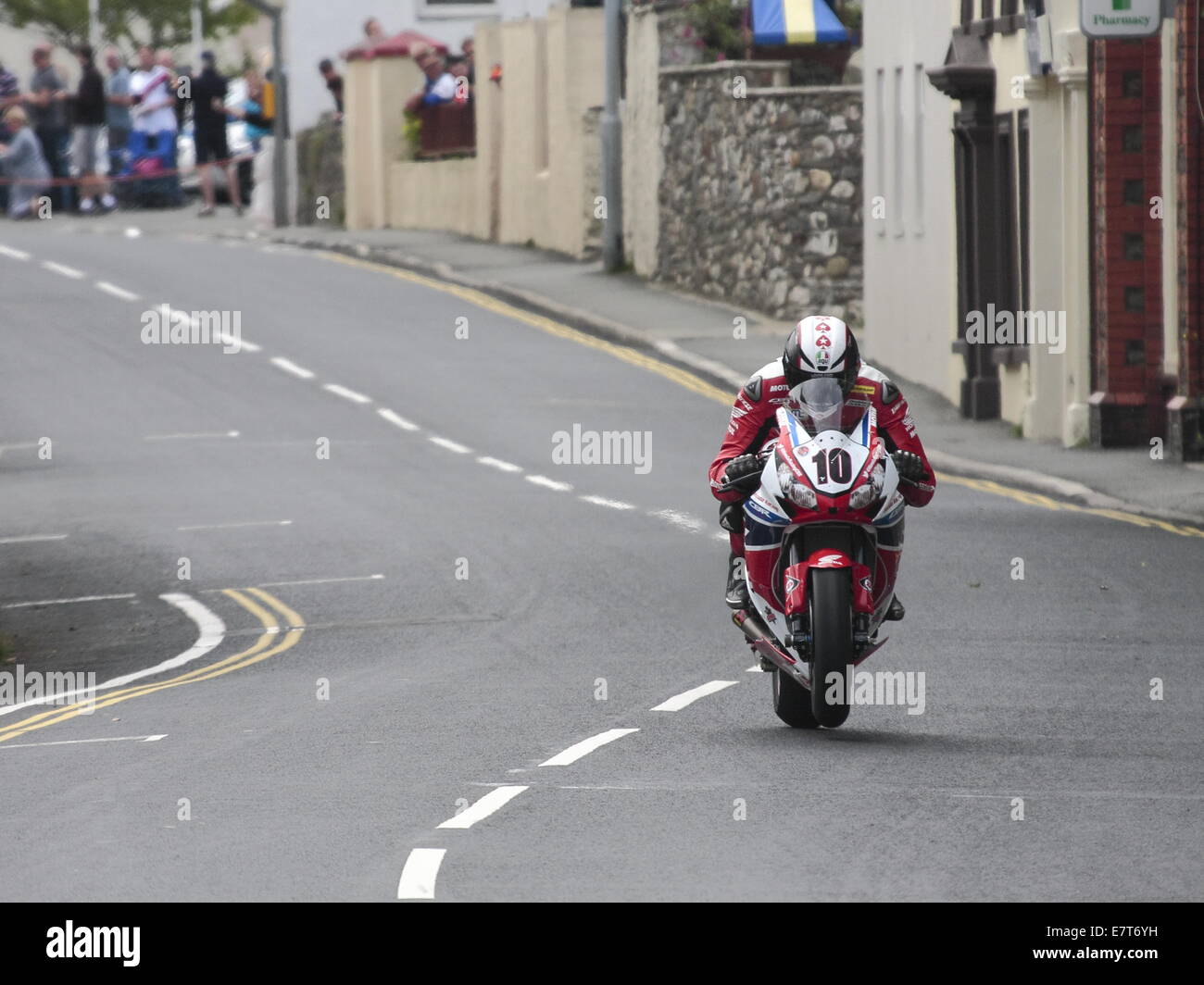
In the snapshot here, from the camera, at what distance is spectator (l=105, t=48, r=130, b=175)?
48.6 metres

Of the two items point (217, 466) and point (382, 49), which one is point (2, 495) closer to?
point (217, 466)

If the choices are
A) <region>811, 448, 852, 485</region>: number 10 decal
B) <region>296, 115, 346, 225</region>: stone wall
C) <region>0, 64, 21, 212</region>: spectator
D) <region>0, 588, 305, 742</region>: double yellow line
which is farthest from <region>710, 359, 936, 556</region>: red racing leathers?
<region>296, 115, 346, 225</region>: stone wall

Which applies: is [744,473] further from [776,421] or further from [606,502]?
[606,502]

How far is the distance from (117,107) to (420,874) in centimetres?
4146

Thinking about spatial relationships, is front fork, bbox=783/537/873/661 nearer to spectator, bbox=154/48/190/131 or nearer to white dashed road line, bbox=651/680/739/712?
white dashed road line, bbox=651/680/739/712

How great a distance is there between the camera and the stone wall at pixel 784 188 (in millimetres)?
33375

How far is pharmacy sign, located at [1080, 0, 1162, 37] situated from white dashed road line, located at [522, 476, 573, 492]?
545cm

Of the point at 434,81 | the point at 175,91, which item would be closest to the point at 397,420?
the point at 434,81

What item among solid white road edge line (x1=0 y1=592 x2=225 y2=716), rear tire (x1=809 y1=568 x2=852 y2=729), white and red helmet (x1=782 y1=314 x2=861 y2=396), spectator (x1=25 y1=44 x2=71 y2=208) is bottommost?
solid white road edge line (x1=0 y1=592 x2=225 y2=716)

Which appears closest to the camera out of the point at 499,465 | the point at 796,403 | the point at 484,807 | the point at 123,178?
the point at 484,807

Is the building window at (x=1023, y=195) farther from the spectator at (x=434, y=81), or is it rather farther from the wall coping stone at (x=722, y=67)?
the spectator at (x=434, y=81)

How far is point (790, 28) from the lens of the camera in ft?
116

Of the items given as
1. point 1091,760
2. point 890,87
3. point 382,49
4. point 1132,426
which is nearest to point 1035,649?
point 1091,760

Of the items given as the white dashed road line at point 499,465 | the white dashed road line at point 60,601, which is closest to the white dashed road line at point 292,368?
the white dashed road line at point 499,465
